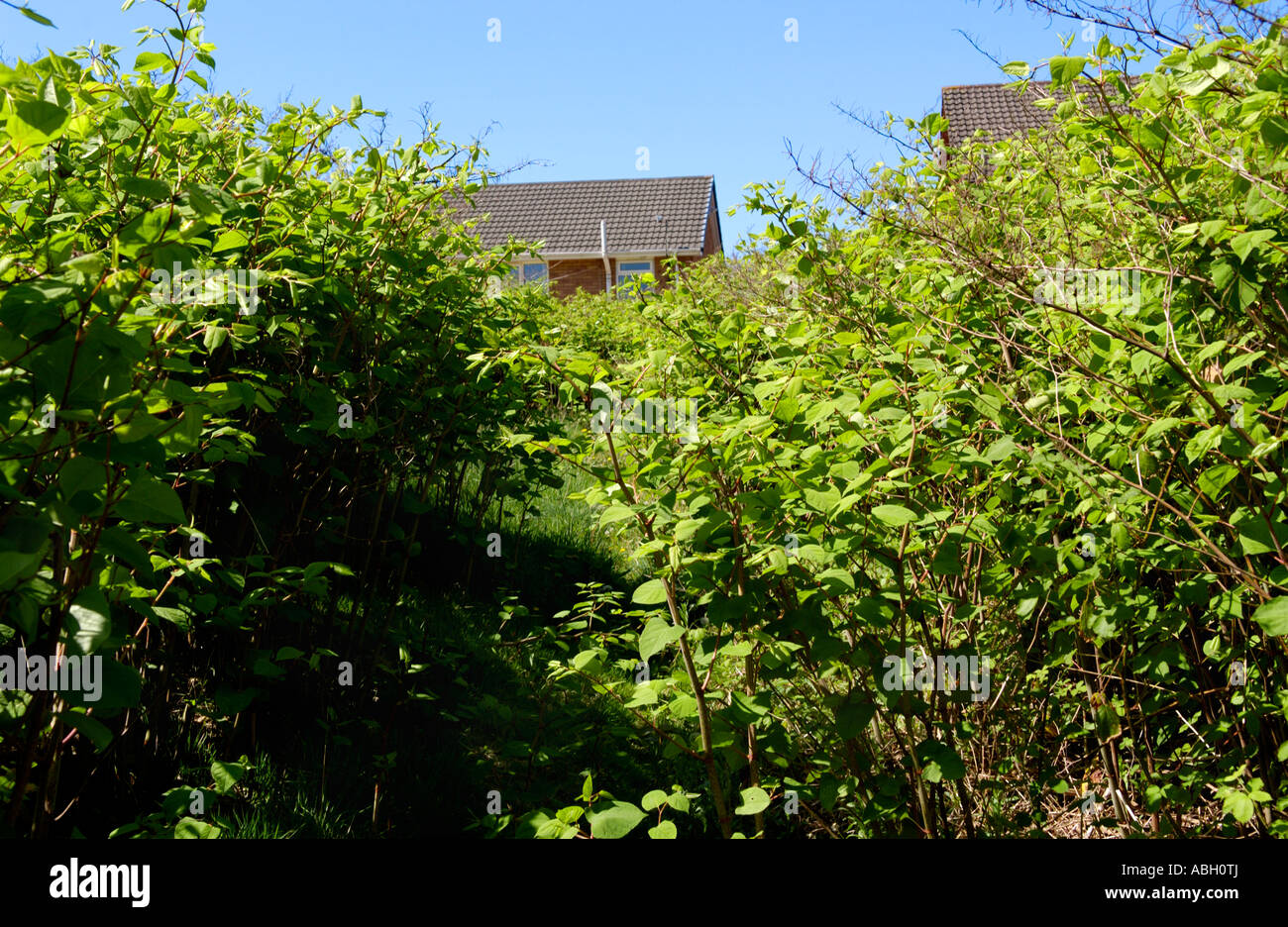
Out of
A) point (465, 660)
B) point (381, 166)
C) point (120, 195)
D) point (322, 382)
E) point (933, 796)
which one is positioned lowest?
point (933, 796)

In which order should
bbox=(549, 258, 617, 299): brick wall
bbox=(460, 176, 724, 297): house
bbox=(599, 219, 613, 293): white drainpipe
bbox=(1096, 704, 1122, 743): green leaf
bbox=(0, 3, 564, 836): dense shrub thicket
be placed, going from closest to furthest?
bbox=(0, 3, 564, 836): dense shrub thicket → bbox=(1096, 704, 1122, 743): green leaf → bbox=(599, 219, 613, 293): white drainpipe → bbox=(460, 176, 724, 297): house → bbox=(549, 258, 617, 299): brick wall

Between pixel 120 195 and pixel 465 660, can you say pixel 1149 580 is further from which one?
pixel 120 195

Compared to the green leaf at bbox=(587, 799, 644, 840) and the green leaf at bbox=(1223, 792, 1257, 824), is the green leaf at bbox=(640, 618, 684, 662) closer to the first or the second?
the green leaf at bbox=(587, 799, 644, 840)

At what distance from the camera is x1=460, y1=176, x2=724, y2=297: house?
3034 cm

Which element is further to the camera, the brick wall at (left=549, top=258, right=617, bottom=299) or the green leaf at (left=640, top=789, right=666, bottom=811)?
the brick wall at (left=549, top=258, right=617, bottom=299)

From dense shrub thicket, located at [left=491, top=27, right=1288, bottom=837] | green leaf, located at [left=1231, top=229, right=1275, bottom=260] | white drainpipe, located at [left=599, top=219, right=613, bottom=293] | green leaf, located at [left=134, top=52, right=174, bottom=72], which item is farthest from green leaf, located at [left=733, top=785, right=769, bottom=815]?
white drainpipe, located at [left=599, top=219, right=613, bottom=293]

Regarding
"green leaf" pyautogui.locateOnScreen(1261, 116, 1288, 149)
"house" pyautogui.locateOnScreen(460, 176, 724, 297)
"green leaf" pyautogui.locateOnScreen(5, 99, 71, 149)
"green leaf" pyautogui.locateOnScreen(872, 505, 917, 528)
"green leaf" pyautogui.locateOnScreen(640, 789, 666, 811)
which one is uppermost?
"house" pyautogui.locateOnScreen(460, 176, 724, 297)

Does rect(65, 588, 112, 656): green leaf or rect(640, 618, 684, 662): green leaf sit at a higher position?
Result: rect(65, 588, 112, 656): green leaf

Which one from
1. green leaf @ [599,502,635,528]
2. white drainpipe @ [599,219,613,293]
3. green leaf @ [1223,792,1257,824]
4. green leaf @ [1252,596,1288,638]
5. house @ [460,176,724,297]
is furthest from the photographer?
house @ [460,176,724,297]

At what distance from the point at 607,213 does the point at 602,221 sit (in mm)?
847
